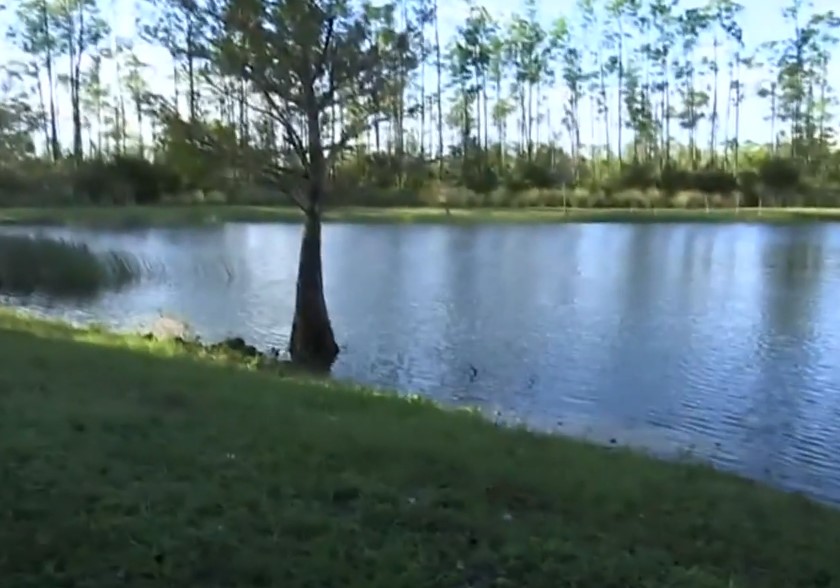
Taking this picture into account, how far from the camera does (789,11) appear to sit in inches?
2825

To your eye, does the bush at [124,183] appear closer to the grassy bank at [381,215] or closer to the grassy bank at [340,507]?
the grassy bank at [381,215]

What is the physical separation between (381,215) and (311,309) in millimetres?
33950

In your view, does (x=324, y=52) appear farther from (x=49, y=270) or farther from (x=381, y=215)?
(x=381, y=215)

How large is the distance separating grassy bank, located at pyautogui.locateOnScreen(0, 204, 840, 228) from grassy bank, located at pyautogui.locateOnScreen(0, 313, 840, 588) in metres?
31.3

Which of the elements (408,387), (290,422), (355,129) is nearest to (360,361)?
(408,387)

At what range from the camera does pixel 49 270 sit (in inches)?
909

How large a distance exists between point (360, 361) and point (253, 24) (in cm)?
527

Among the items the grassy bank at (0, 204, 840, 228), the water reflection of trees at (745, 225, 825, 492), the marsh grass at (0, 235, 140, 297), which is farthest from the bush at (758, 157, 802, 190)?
the marsh grass at (0, 235, 140, 297)

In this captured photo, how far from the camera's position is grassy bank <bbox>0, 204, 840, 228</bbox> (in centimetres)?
4119

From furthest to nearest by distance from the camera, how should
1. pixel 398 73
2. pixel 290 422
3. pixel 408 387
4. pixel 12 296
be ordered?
pixel 12 296
pixel 398 73
pixel 408 387
pixel 290 422

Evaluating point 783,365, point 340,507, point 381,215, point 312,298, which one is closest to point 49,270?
point 312,298

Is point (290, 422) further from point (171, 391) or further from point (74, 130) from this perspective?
point (74, 130)

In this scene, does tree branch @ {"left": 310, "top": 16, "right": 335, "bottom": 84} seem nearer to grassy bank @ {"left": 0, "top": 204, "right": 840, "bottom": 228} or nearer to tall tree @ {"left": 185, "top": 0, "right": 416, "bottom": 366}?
tall tree @ {"left": 185, "top": 0, "right": 416, "bottom": 366}

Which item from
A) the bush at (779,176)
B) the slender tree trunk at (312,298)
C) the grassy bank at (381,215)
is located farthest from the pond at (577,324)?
the bush at (779,176)
